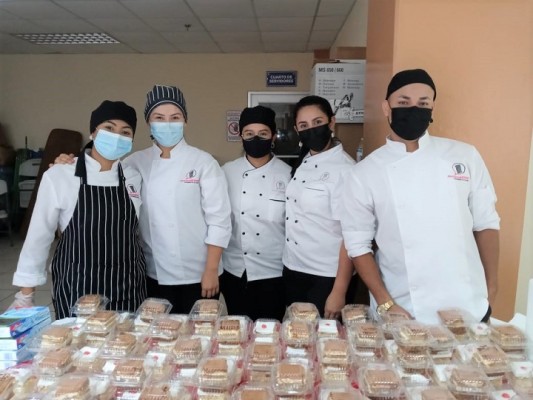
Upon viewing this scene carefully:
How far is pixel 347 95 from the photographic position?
8.39 feet

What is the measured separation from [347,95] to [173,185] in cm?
125

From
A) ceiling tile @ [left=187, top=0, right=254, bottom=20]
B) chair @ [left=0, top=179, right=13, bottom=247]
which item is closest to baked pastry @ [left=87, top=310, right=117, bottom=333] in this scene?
ceiling tile @ [left=187, top=0, right=254, bottom=20]

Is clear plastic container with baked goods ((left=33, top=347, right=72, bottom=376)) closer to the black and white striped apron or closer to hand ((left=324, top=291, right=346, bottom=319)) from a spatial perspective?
the black and white striped apron

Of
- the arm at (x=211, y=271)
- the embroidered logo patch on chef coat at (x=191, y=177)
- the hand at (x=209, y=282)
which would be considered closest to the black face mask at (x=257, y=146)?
the embroidered logo patch on chef coat at (x=191, y=177)

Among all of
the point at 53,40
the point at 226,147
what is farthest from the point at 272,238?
the point at 53,40

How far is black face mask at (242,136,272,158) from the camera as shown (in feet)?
6.73

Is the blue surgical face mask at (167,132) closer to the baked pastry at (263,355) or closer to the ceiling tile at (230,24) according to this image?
the baked pastry at (263,355)

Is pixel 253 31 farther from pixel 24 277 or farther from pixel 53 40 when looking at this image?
pixel 24 277

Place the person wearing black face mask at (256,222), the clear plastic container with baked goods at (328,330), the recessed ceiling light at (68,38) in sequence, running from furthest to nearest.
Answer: the recessed ceiling light at (68,38), the person wearing black face mask at (256,222), the clear plastic container with baked goods at (328,330)

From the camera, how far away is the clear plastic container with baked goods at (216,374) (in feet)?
3.35

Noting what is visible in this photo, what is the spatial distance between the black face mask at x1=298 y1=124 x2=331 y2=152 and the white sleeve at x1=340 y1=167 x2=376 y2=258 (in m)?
0.40

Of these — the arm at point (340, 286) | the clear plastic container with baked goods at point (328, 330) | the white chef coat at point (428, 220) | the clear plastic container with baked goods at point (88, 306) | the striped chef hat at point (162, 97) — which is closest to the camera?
the clear plastic container with baked goods at point (328, 330)

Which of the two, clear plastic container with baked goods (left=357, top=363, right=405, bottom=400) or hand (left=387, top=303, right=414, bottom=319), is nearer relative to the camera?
clear plastic container with baked goods (left=357, top=363, right=405, bottom=400)

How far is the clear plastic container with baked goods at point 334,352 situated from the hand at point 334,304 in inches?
22.4
